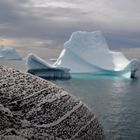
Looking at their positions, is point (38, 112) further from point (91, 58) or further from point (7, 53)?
point (7, 53)

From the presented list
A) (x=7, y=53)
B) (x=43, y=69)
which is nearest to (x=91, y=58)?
(x=43, y=69)

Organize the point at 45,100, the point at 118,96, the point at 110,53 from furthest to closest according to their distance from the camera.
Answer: the point at 110,53 < the point at 118,96 < the point at 45,100

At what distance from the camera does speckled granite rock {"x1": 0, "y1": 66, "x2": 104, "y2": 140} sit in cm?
272

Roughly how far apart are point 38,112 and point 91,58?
49193 mm

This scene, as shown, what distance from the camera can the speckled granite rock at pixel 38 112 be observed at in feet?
8.91

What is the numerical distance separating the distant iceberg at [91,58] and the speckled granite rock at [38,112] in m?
46.4

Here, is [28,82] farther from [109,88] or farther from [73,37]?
[73,37]

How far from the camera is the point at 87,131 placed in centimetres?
302

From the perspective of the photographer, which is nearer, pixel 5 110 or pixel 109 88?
pixel 5 110

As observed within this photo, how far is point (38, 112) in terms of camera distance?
2834mm

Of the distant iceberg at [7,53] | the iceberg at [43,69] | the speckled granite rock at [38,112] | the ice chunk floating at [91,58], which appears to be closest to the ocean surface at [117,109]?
the iceberg at [43,69]

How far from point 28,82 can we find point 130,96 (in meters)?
34.2

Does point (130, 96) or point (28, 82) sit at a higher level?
point (28, 82)

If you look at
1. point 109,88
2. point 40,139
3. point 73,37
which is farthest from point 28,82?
point 73,37
